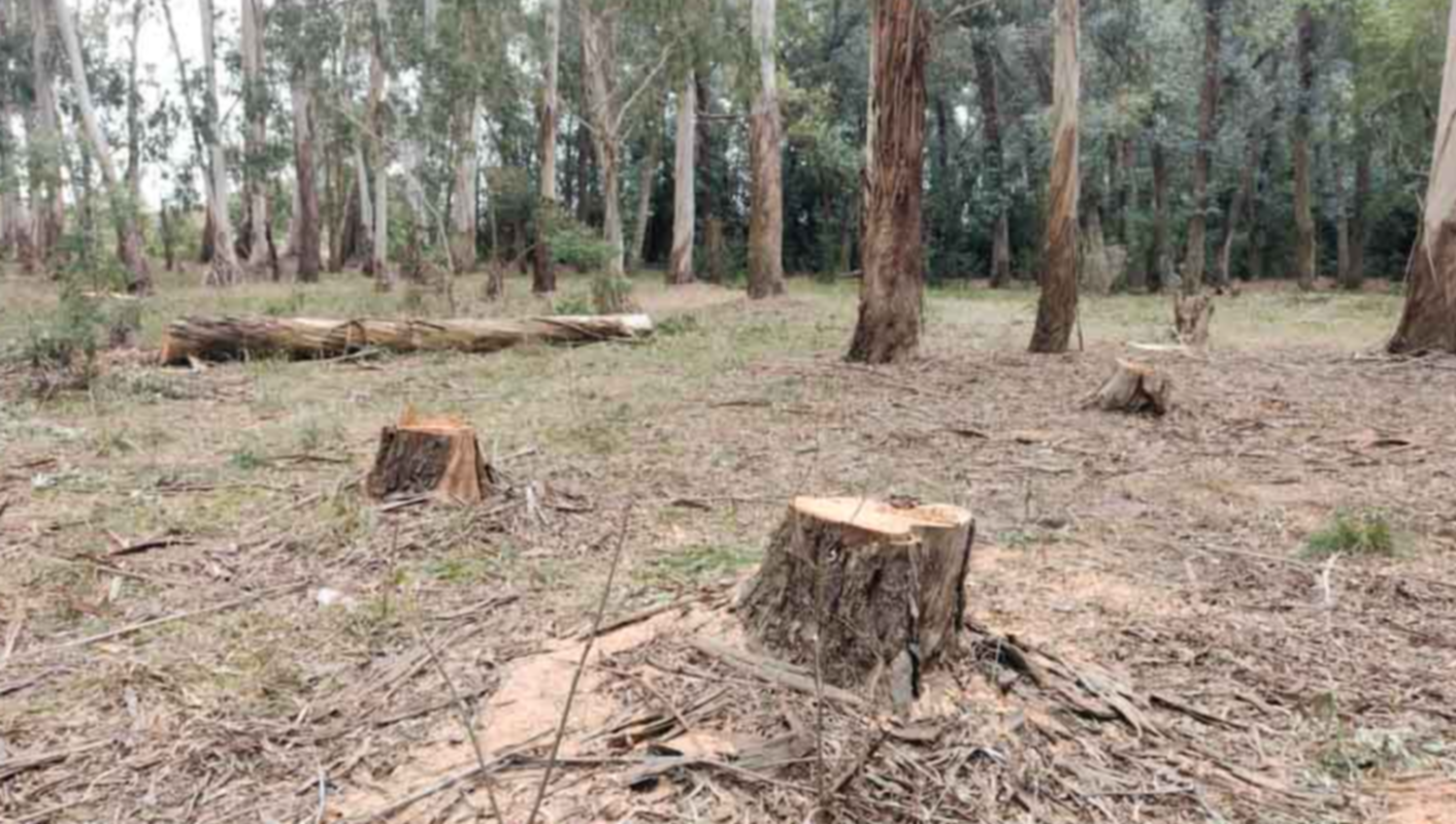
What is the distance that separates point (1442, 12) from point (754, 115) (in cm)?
1203

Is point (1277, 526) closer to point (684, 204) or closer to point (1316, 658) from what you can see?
point (1316, 658)

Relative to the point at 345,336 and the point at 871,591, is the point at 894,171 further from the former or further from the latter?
the point at 871,591

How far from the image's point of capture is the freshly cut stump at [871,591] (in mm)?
2719

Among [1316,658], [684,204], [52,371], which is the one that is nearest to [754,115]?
[684,204]

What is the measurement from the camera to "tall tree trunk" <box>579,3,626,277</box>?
14414mm

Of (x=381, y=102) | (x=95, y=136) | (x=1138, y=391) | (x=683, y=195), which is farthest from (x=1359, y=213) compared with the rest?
(x=95, y=136)

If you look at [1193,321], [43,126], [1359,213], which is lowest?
[1193,321]

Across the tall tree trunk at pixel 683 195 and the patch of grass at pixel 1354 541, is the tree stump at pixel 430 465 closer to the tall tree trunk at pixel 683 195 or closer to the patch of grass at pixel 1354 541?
the patch of grass at pixel 1354 541

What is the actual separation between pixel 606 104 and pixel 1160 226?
13.8 meters

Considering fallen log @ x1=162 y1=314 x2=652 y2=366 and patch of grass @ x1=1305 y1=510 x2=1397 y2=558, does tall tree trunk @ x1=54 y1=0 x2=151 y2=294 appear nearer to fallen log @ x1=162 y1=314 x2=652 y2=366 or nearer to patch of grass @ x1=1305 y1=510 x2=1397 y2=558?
fallen log @ x1=162 y1=314 x2=652 y2=366

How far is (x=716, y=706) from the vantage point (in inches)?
104

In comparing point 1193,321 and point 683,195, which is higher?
point 683,195

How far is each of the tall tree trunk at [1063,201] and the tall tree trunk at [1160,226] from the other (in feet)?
44.2

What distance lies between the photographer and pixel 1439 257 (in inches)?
378
